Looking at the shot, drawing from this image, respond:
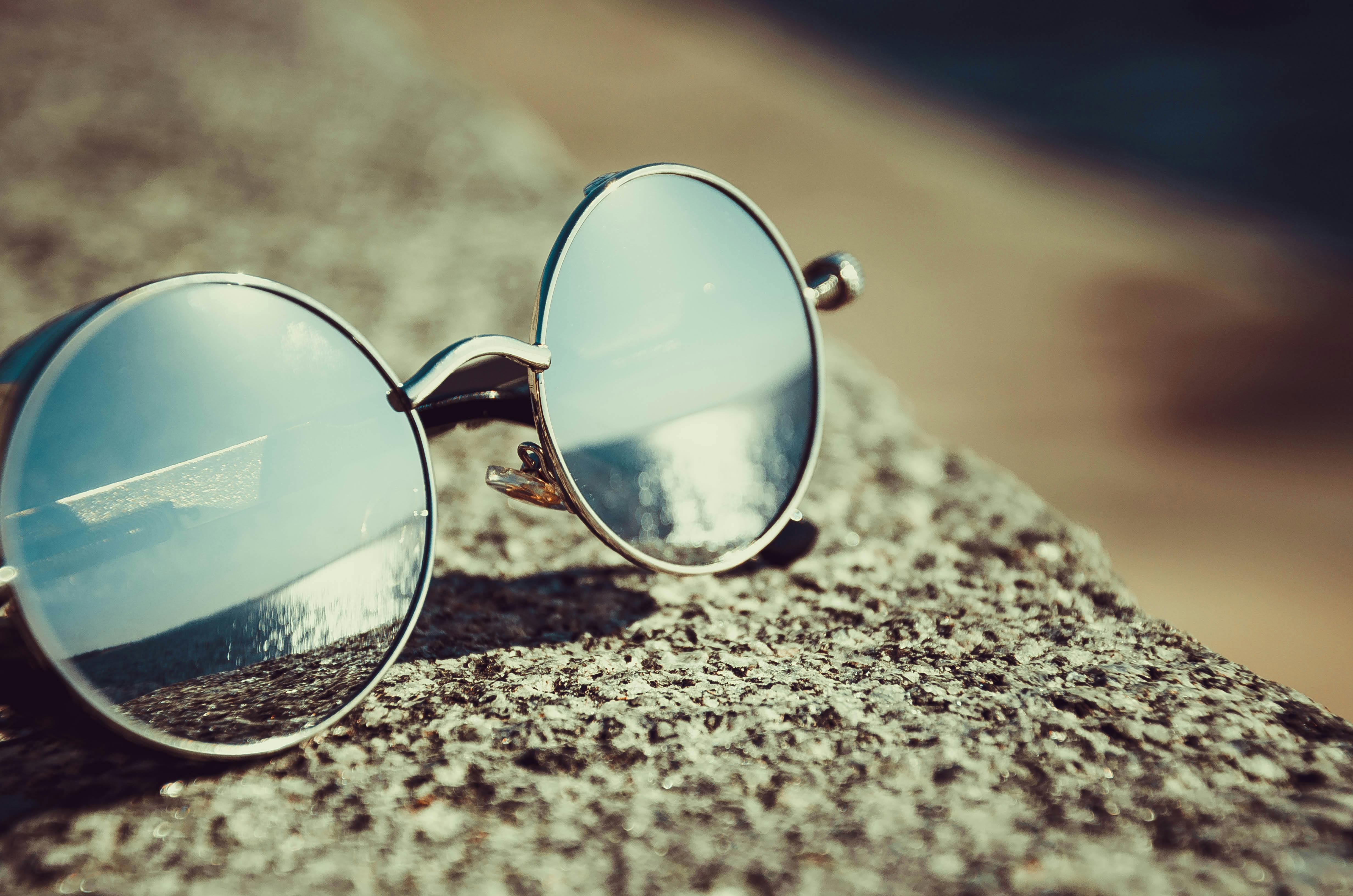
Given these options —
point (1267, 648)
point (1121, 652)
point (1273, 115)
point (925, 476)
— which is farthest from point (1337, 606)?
point (1273, 115)

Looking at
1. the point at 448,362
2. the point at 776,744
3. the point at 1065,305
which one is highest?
the point at 1065,305

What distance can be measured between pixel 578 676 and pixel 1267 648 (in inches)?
80.0

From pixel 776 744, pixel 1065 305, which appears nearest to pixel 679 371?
pixel 776 744

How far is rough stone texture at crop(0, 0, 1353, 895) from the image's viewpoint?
554 millimetres

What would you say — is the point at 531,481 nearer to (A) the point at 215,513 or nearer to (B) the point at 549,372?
(B) the point at 549,372

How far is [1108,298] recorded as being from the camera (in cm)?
378

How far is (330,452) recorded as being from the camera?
733 mm

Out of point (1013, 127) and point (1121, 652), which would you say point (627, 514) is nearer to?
point (1121, 652)

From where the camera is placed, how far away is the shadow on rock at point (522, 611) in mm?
850

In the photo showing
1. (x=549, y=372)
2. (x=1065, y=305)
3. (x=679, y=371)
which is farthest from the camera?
(x=1065, y=305)

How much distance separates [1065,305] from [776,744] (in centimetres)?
358

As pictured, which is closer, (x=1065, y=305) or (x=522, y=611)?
(x=522, y=611)

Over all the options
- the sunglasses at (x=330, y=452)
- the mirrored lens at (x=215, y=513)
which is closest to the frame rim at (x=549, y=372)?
the sunglasses at (x=330, y=452)

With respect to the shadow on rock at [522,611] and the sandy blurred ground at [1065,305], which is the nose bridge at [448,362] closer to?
the shadow on rock at [522,611]
